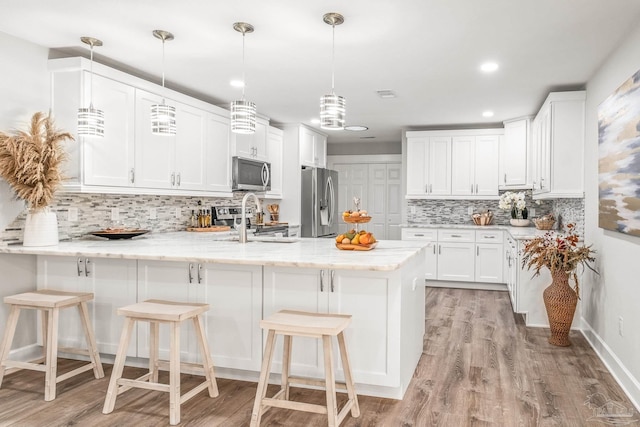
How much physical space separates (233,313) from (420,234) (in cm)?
421

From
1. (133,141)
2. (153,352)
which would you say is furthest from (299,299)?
(133,141)

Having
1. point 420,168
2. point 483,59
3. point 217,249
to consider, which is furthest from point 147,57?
point 420,168

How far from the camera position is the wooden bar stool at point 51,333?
9.34 ft

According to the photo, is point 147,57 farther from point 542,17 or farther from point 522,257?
point 522,257

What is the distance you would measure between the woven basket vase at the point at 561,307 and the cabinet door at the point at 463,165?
117 inches

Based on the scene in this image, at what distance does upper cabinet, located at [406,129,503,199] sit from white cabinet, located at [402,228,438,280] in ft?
1.82

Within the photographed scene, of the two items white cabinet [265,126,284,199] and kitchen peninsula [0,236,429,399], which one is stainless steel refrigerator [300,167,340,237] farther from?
kitchen peninsula [0,236,429,399]

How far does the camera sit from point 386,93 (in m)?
4.90

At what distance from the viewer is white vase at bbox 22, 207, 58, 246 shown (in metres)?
3.21

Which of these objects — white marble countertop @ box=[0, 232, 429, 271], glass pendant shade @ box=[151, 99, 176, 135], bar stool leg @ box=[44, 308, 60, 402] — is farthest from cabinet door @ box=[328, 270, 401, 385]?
bar stool leg @ box=[44, 308, 60, 402]

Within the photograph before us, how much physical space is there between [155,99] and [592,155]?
3799 millimetres

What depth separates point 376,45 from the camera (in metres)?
3.45

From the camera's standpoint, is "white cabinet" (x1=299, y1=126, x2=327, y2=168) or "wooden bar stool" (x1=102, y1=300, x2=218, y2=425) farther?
"white cabinet" (x1=299, y1=126, x2=327, y2=168)

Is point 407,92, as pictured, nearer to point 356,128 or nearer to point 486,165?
point 356,128
